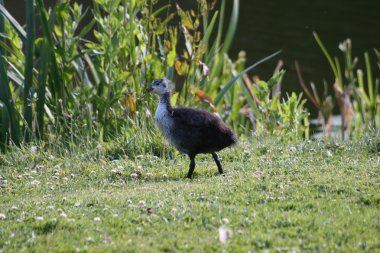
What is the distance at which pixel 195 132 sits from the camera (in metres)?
8.26

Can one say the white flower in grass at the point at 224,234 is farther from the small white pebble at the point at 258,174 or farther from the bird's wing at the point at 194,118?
the bird's wing at the point at 194,118

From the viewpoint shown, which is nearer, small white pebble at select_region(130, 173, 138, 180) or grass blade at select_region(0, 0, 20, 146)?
small white pebble at select_region(130, 173, 138, 180)

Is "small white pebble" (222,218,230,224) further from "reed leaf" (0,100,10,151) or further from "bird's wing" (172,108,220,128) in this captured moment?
"reed leaf" (0,100,10,151)

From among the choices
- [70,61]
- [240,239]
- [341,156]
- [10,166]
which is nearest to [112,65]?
[70,61]

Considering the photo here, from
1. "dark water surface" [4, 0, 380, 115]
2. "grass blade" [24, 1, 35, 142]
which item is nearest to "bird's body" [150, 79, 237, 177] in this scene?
"grass blade" [24, 1, 35, 142]

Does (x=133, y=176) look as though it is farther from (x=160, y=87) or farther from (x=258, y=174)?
(x=258, y=174)

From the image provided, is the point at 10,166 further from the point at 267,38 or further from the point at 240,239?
the point at 267,38

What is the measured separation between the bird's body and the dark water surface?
8059 millimetres

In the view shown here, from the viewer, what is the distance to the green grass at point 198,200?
6.05 m

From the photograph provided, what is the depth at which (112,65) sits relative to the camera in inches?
401

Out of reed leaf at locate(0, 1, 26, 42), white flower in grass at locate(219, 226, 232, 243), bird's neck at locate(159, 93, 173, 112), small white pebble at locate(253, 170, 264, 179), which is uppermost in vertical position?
reed leaf at locate(0, 1, 26, 42)

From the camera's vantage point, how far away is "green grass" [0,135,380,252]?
605 centimetres

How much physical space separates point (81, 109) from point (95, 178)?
82.1 inches

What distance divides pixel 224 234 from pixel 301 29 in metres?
14.3
